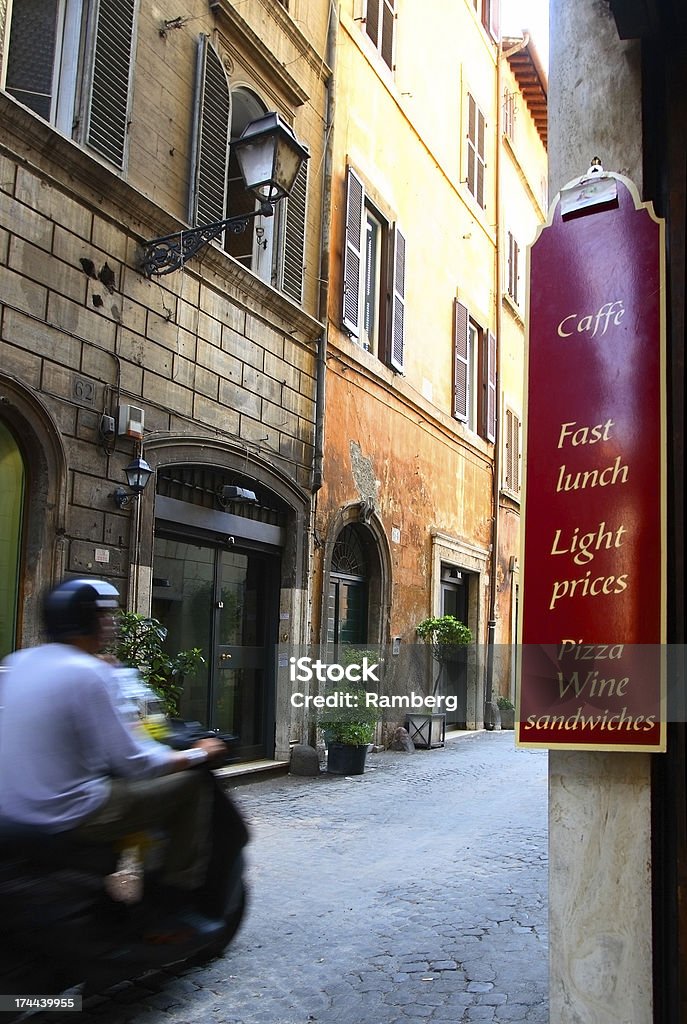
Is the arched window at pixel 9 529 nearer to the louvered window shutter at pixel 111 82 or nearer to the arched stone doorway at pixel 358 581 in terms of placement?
the louvered window shutter at pixel 111 82

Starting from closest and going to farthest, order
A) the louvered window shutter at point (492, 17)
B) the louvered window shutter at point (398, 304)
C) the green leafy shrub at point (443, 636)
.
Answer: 1. the louvered window shutter at point (398, 304)
2. the green leafy shrub at point (443, 636)
3. the louvered window shutter at point (492, 17)

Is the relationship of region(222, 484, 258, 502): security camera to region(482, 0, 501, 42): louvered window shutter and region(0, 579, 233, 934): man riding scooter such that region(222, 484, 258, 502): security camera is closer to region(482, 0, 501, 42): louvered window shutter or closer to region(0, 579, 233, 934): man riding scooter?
region(0, 579, 233, 934): man riding scooter

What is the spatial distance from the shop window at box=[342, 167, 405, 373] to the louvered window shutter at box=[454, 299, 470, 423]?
245cm

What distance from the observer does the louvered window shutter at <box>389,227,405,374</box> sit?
1353cm

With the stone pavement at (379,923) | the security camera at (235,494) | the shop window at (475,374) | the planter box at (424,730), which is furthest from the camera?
the shop window at (475,374)

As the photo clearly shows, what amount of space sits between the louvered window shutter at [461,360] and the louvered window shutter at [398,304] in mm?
2423

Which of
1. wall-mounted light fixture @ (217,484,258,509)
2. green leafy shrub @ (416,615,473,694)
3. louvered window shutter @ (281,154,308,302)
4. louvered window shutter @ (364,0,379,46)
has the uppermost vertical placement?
→ louvered window shutter @ (364,0,379,46)

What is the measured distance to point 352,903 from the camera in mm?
5129

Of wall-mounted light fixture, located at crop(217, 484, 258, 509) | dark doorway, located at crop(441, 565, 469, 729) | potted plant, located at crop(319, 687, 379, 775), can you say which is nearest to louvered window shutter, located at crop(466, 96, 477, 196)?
dark doorway, located at crop(441, 565, 469, 729)

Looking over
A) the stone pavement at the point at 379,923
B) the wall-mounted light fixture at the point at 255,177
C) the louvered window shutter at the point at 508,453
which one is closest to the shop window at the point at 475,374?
the louvered window shutter at the point at 508,453

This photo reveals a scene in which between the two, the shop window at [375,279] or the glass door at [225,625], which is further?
the shop window at [375,279]

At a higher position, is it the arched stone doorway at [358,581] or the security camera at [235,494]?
the security camera at [235,494]

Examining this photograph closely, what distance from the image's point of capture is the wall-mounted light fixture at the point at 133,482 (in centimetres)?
803

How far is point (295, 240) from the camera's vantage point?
1110 centimetres
